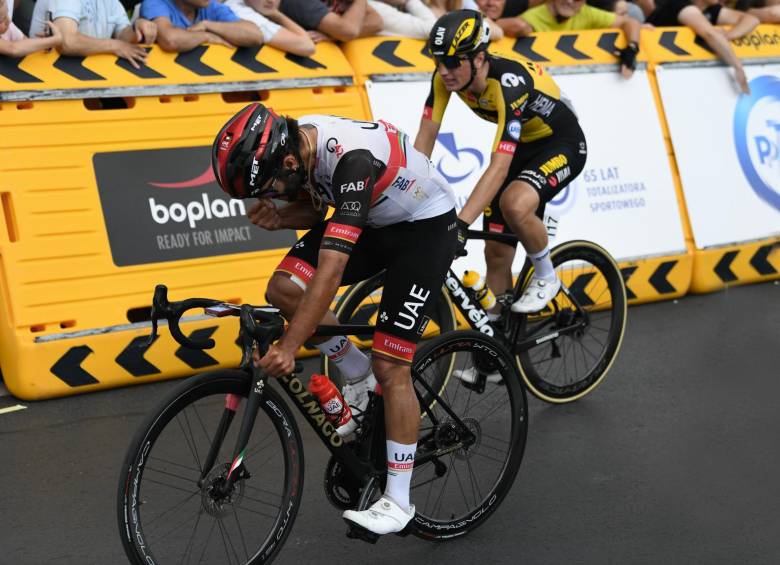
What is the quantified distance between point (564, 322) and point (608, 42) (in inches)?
145

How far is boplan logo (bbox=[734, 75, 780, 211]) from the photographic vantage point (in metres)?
9.93

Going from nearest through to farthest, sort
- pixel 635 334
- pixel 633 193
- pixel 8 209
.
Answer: pixel 8 209 → pixel 635 334 → pixel 633 193

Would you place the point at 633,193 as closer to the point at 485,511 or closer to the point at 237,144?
the point at 485,511

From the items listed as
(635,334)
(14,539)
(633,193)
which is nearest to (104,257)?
(14,539)

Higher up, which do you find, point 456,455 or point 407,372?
point 407,372

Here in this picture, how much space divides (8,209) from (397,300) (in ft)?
11.0

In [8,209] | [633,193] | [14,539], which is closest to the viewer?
[14,539]

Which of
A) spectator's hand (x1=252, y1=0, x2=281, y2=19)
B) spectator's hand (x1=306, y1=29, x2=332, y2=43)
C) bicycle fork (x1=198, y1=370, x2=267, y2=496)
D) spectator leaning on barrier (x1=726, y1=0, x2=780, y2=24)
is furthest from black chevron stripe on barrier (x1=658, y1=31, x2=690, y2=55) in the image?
bicycle fork (x1=198, y1=370, x2=267, y2=496)

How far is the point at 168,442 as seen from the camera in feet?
13.5

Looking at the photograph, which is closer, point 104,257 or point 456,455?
point 456,455

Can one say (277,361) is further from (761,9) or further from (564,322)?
(761,9)

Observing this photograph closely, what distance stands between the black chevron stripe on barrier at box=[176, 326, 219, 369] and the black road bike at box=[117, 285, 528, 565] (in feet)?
6.91

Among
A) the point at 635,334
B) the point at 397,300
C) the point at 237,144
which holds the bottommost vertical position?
the point at 635,334

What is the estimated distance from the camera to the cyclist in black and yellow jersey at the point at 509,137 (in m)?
5.74
